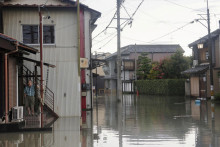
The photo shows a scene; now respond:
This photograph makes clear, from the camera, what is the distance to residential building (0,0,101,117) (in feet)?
64.3

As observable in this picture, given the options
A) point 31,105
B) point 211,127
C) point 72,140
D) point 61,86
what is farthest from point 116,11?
point 72,140

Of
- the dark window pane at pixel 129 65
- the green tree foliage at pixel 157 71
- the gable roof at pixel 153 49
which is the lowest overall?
the green tree foliage at pixel 157 71

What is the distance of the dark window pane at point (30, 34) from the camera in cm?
1989

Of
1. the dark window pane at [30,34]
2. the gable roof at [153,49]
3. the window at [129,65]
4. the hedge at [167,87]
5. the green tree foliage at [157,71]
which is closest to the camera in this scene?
the dark window pane at [30,34]

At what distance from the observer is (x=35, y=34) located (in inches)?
786

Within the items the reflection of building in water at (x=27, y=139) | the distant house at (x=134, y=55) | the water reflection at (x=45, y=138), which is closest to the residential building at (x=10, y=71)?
the reflection of building in water at (x=27, y=139)

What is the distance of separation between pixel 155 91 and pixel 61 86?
3159 centimetres

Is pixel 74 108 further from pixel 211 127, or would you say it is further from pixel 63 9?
pixel 211 127

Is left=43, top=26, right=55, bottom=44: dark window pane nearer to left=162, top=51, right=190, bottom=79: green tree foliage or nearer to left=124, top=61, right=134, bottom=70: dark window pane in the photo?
left=162, top=51, right=190, bottom=79: green tree foliage

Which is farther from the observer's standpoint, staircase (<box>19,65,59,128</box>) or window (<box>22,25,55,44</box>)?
window (<box>22,25,55,44</box>)

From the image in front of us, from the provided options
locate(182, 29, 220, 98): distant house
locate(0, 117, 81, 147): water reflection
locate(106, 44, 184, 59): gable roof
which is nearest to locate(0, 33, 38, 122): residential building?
locate(0, 117, 81, 147): water reflection

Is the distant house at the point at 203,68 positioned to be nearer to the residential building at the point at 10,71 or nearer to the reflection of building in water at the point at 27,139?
the residential building at the point at 10,71

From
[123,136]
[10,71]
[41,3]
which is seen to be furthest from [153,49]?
[123,136]

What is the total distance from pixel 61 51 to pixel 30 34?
6.37ft
